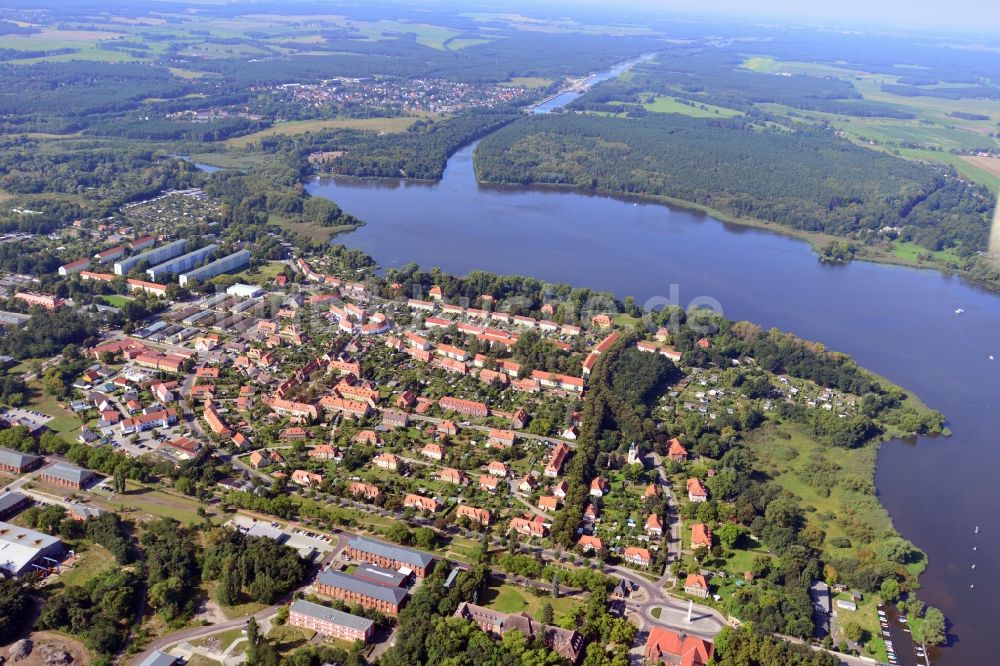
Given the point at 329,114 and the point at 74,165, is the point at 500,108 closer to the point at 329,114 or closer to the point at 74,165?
the point at 329,114

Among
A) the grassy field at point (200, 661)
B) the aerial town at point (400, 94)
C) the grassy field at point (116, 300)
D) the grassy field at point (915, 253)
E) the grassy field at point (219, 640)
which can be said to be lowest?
the grassy field at point (200, 661)

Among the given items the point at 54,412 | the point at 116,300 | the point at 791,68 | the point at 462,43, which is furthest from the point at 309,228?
the point at 791,68

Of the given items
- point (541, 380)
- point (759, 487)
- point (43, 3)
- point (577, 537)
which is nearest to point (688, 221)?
point (541, 380)

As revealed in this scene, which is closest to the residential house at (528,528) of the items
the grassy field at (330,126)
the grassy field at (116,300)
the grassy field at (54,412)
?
the grassy field at (54,412)

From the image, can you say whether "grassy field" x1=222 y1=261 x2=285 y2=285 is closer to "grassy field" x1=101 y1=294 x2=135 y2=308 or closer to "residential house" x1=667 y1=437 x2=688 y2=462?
"grassy field" x1=101 y1=294 x2=135 y2=308

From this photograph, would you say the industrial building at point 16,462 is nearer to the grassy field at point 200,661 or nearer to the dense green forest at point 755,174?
the grassy field at point 200,661

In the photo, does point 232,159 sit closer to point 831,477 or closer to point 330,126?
point 330,126
